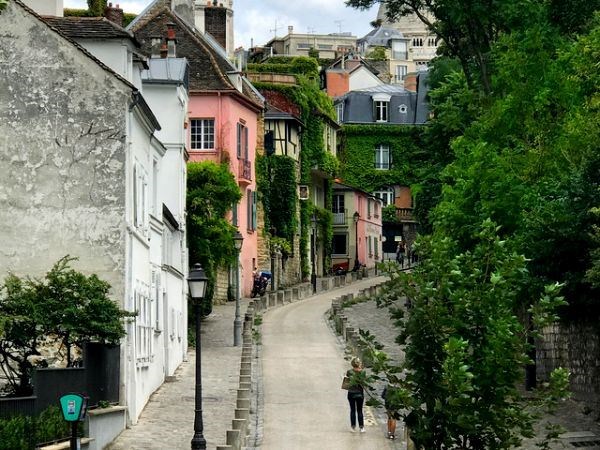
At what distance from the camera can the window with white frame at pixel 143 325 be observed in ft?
114

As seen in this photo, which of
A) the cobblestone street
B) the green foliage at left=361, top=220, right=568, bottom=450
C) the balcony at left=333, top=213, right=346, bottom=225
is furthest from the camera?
the balcony at left=333, top=213, right=346, bottom=225

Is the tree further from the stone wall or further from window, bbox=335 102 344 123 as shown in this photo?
window, bbox=335 102 344 123

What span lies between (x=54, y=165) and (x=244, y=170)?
37294mm

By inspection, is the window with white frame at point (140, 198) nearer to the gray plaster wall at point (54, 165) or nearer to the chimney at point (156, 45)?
the gray plaster wall at point (54, 165)

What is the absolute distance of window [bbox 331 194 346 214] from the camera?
99625 mm

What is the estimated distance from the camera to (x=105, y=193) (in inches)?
1292

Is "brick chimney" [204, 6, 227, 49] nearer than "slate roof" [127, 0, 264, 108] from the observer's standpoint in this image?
No

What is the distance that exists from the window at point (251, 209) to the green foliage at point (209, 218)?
13096 millimetres

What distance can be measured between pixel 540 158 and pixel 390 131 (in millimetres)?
64466

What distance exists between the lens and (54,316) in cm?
3086

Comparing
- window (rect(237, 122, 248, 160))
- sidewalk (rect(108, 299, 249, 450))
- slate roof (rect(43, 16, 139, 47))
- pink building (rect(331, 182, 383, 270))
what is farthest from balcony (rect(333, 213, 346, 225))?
slate roof (rect(43, 16, 139, 47))

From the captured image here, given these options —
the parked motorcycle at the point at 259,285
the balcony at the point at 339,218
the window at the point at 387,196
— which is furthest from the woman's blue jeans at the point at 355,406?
the window at the point at 387,196

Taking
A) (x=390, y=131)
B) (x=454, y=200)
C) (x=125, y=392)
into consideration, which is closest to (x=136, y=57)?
(x=125, y=392)

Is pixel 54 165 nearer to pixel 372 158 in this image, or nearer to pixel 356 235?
pixel 356 235
